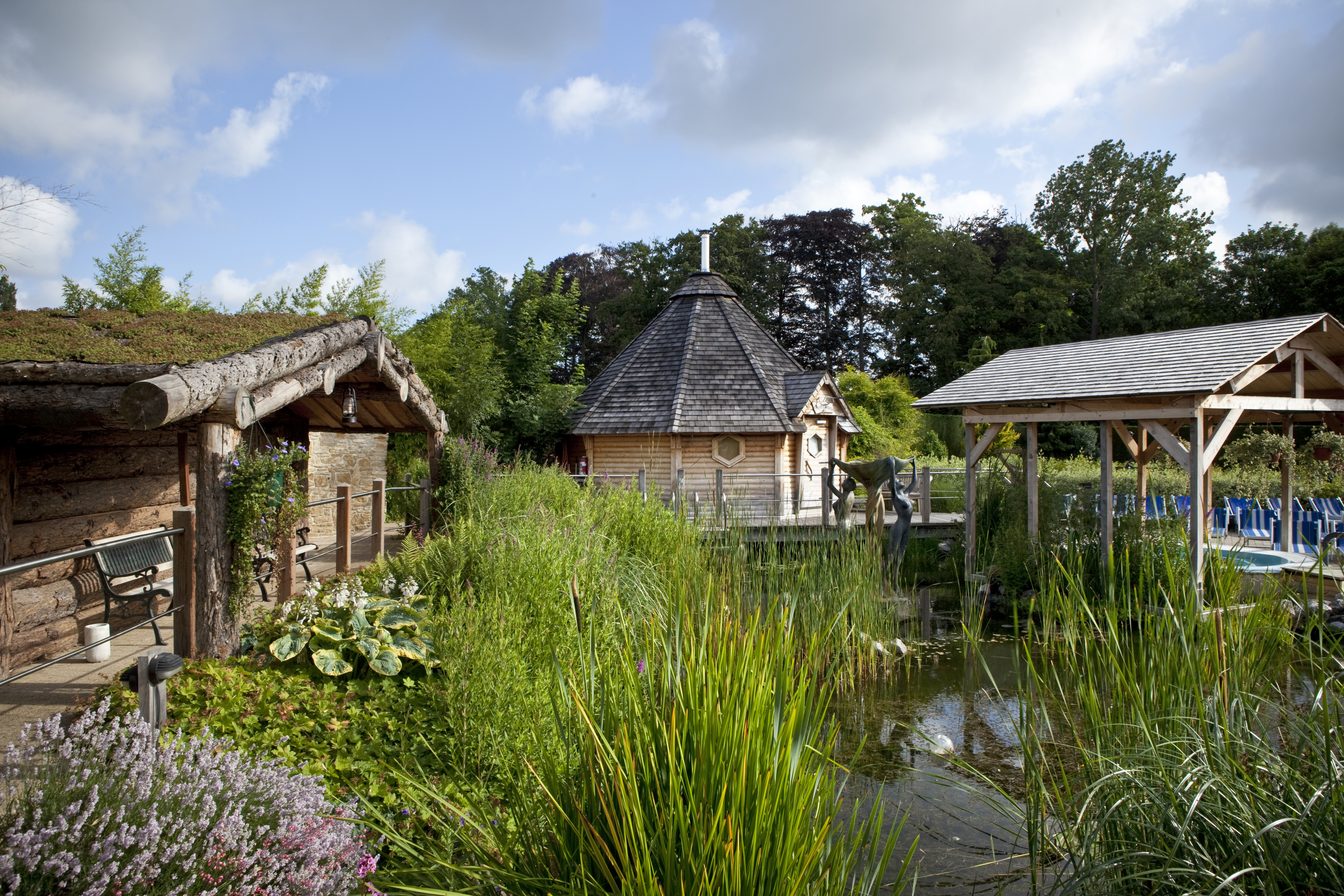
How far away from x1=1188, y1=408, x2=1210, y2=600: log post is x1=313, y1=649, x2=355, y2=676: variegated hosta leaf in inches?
272

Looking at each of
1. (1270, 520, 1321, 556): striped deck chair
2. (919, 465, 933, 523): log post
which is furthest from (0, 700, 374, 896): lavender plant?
(919, 465, 933, 523): log post

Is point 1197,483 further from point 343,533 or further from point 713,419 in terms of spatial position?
point 713,419

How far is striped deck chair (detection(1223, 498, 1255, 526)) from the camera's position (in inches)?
454

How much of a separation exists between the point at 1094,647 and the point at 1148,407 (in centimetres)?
647

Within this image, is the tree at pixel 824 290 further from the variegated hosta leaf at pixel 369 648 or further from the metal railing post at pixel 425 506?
the variegated hosta leaf at pixel 369 648

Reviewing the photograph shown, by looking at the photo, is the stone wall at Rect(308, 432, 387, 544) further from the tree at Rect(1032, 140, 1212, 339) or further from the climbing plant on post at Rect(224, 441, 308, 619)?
the tree at Rect(1032, 140, 1212, 339)

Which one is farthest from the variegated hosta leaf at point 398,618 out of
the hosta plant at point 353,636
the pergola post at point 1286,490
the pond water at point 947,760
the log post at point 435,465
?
the pergola post at point 1286,490

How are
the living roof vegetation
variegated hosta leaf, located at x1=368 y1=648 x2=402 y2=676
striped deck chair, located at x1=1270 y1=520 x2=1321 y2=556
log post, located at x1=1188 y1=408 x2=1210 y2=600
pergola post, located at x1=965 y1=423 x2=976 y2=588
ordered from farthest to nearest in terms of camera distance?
pergola post, located at x1=965 y1=423 x2=976 y2=588
striped deck chair, located at x1=1270 y1=520 x2=1321 y2=556
log post, located at x1=1188 y1=408 x2=1210 y2=600
the living roof vegetation
variegated hosta leaf, located at x1=368 y1=648 x2=402 y2=676

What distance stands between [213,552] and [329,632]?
0.84m

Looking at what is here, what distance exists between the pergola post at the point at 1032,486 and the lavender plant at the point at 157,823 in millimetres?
8825

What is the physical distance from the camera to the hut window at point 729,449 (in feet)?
52.0

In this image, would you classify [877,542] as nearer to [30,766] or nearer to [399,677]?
[399,677]

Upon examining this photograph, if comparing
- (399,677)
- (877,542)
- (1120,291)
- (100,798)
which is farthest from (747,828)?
(1120,291)

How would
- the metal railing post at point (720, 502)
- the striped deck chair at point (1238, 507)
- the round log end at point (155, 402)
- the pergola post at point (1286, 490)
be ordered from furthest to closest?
the striped deck chair at point (1238, 507) < the pergola post at point (1286, 490) < the metal railing post at point (720, 502) < the round log end at point (155, 402)
